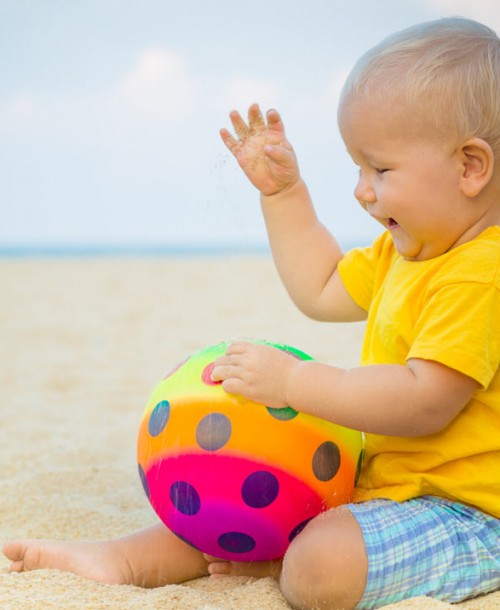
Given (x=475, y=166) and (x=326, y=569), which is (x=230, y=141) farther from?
(x=326, y=569)

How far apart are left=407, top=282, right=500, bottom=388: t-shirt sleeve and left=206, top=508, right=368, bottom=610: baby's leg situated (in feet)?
1.57

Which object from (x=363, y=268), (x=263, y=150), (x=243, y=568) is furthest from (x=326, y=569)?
(x=263, y=150)

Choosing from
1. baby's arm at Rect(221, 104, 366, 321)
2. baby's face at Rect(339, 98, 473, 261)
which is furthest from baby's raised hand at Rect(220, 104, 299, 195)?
baby's face at Rect(339, 98, 473, 261)

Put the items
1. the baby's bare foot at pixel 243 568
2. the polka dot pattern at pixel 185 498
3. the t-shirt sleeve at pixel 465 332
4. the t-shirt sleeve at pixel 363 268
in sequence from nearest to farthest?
1. the t-shirt sleeve at pixel 465 332
2. the polka dot pattern at pixel 185 498
3. the baby's bare foot at pixel 243 568
4. the t-shirt sleeve at pixel 363 268

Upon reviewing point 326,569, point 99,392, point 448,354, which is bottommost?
point 99,392

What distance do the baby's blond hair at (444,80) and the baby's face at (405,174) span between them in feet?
0.14

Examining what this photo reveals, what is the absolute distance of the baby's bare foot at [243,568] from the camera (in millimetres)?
2346

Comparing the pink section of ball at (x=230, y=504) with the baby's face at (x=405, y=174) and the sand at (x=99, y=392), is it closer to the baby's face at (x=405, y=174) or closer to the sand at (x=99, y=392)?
the sand at (x=99, y=392)

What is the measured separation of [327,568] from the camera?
2068 mm

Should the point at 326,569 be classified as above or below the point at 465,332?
below

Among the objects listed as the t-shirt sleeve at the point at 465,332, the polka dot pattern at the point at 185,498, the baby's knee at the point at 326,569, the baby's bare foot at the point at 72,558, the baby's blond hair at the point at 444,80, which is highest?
the baby's blond hair at the point at 444,80

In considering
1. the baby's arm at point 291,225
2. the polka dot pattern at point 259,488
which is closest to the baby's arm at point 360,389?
the polka dot pattern at point 259,488

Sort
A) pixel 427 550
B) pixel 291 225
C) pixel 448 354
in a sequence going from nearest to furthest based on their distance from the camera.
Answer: pixel 448 354 → pixel 427 550 → pixel 291 225

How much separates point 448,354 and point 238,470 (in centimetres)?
59
